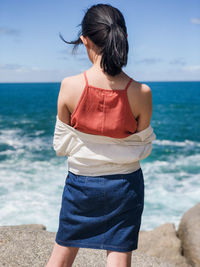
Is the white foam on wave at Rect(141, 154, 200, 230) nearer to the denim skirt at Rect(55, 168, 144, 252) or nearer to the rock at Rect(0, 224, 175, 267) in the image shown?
the rock at Rect(0, 224, 175, 267)

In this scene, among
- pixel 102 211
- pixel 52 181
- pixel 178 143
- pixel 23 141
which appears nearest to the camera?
pixel 102 211

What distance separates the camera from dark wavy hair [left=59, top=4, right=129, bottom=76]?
1798mm

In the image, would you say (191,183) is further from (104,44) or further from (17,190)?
(104,44)

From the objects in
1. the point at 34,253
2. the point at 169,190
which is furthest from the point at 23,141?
the point at 34,253

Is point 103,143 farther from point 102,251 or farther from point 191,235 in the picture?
point 191,235

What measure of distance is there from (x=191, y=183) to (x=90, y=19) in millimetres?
13102

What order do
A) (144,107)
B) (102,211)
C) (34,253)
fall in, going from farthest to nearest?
1. (34,253)
2. (102,211)
3. (144,107)

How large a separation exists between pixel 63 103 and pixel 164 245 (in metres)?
4.51

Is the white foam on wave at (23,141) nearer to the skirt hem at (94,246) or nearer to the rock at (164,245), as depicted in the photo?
the rock at (164,245)

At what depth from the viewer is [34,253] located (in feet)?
12.7

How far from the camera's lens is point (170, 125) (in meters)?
36.9

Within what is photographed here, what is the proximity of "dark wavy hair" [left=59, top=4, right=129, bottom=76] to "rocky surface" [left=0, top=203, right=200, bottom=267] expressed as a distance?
273cm

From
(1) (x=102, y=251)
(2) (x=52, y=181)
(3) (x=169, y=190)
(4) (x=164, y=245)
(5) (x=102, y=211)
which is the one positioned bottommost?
(2) (x=52, y=181)

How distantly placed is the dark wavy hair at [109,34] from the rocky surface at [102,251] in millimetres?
2726
